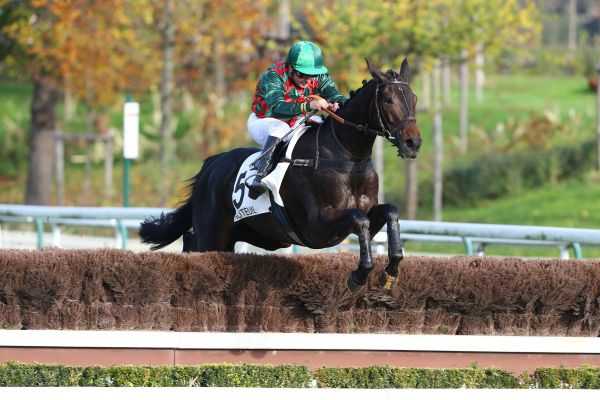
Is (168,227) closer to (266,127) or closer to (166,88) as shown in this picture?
(266,127)

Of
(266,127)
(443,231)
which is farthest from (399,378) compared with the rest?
(443,231)

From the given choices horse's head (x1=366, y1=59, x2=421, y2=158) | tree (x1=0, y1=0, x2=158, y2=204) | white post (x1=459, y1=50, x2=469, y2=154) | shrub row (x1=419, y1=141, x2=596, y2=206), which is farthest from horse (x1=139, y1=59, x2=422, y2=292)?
white post (x1=459, y1=50, x2=469, y2=154)

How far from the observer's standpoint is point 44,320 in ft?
23.5

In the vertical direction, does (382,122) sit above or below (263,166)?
above

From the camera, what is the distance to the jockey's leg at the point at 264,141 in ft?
25.9

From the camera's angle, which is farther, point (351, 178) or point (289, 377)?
point (351, 178)

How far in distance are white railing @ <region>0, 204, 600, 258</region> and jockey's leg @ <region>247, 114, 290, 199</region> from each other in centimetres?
230

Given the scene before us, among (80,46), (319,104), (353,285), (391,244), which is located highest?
(80,46)

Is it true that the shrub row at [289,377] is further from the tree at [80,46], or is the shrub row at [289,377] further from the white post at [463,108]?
the white post at [463,108]

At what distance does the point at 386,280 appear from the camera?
705 cm

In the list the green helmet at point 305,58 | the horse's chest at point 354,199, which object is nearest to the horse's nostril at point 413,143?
the horse's chest at point 354,199

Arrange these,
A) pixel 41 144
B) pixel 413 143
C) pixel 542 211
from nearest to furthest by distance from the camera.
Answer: pixel 413 143, pixel 542 211, pixel 41 144

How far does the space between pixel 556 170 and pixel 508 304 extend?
16380mm

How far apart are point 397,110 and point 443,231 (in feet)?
12.8
